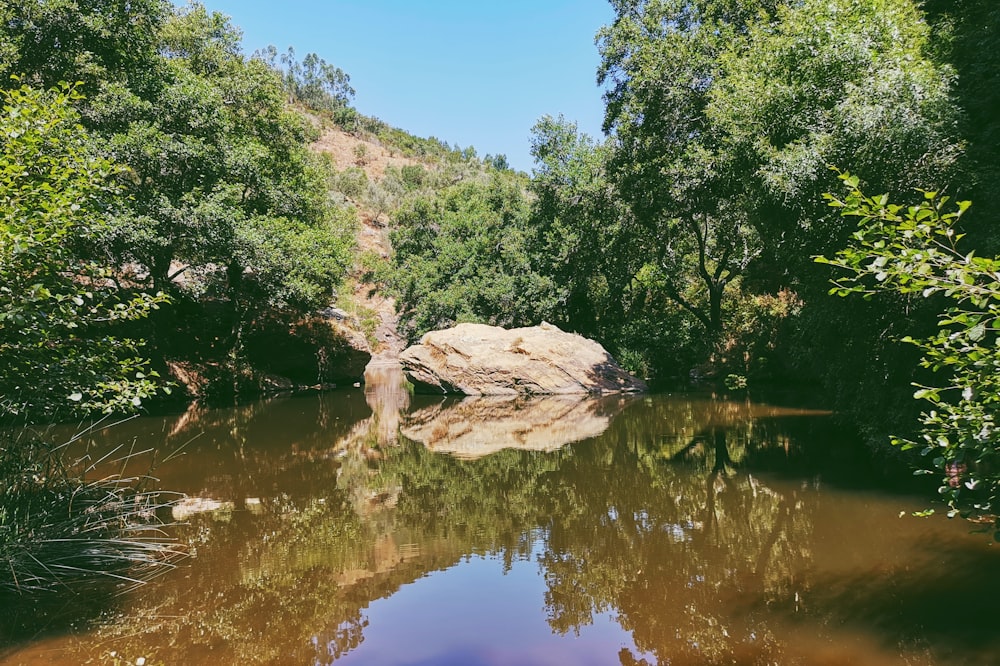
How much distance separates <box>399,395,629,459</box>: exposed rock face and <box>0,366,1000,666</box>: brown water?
1115 millimetres

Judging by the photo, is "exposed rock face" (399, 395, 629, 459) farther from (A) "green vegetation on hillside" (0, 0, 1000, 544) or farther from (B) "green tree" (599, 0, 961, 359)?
(B) "green tree" (599, 0, 961, 359)

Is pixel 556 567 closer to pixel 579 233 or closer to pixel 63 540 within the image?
pixel 63 540

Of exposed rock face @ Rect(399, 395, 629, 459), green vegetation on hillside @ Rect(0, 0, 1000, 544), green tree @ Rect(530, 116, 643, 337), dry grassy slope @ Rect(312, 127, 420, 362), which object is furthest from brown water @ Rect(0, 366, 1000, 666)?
dry grassy slope @ Rect(312, 127, 420, 362)

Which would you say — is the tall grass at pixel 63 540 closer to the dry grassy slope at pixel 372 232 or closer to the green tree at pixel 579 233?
the green tree at pixel 579 233

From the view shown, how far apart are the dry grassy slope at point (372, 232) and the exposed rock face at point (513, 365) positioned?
13.4 m

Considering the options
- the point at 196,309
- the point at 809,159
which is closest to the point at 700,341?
the point at 809,159

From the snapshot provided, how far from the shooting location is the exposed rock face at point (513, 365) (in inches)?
780

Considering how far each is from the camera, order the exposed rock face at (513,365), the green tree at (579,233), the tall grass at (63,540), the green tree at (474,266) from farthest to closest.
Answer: the green tree at (474,266) < the green tree at (579,233) < the exposed rock face at (513,365) < the tall grass at (63,540)

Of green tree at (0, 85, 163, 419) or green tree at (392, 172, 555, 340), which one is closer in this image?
green tree at (0, 85, 163, 419)

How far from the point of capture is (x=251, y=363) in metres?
22.3

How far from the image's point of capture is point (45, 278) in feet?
16.8

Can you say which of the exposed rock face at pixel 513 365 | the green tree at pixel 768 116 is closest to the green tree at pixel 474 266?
the exposed rock face at pixel 513 365

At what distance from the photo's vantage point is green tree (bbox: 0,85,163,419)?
4539mm

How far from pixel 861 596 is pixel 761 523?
1809 mm
